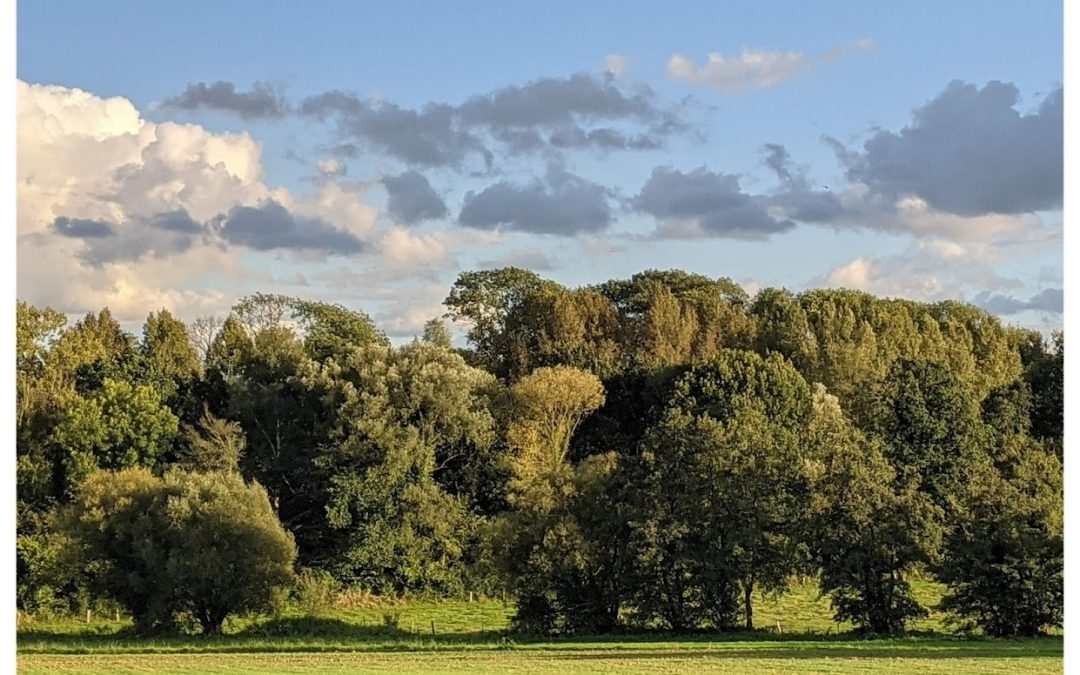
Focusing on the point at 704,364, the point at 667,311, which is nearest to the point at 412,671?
the point at 704,364

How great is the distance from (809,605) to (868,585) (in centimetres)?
943

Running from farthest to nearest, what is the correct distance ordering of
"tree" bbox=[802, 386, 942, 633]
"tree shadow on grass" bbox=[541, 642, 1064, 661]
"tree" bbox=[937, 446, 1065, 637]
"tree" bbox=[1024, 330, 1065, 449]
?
1. "tree" bbox=[1024, 330, 1065, 449]
2. "tree" bbox=[802, 386, 942, 633]
3. "tree" bbox=[937, 446, 1065, 637]
4. "tree shadow on grass" bbox=[541, 642, 1064, 661]

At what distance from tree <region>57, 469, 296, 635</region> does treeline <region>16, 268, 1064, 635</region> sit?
11 cm

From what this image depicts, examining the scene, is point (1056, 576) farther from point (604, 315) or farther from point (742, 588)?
point (604, 315)

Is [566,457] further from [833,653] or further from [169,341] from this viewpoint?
[833,653]

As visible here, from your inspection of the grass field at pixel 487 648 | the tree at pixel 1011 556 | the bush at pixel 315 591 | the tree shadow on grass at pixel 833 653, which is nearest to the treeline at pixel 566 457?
the tree at pixel 1011 556

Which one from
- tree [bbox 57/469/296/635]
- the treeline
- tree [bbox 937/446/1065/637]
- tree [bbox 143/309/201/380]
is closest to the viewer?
tree [bbox 937/446/1065/637]

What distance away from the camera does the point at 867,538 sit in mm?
40688

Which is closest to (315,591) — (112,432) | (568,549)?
(568,549)

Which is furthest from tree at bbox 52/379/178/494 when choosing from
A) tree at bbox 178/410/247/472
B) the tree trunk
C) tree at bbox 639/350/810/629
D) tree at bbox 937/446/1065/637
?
tree at bbox 937/446/1065/637

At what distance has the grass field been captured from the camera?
29969 millimetres

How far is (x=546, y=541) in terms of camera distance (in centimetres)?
4334

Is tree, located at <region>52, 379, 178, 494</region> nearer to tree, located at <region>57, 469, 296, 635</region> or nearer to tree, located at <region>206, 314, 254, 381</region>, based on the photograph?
A: tree, located at <region>206, 314, 254, 381</region>

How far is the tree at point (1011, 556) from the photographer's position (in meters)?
36.8
